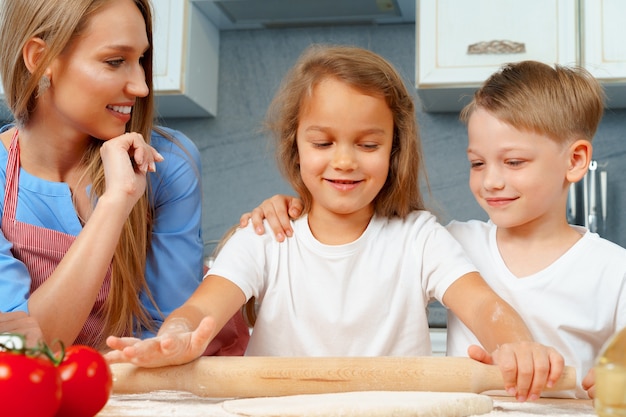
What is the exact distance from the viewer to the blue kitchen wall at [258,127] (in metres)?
2.64

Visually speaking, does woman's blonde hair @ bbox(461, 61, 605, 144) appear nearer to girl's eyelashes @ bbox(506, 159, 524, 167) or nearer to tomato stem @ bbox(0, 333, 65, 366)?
girl's eyelashes @ bbox(506, 159, 524, 167)

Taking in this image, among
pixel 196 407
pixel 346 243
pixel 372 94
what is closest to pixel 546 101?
pixel 372 94

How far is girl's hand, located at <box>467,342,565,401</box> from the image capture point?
83 centimetres

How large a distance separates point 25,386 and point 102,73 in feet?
2.92

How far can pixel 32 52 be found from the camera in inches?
52.5

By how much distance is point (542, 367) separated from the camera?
2.73ft

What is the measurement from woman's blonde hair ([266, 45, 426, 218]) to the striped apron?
1.33 ft

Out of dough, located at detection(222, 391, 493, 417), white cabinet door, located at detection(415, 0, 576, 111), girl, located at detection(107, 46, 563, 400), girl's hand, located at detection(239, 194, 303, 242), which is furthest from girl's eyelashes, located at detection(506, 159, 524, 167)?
white cabinet door, located at detection(415, 0, 576, 111)

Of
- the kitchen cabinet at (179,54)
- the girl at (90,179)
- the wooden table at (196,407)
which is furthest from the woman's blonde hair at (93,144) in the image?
the kitchen cabinet at (179,54)

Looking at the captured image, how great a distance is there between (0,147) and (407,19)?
1.62 metres

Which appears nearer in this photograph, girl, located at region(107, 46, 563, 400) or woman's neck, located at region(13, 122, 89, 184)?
girl, located at region(107, 46, 563, 400)

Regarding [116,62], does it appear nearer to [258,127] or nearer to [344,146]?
[344,146]

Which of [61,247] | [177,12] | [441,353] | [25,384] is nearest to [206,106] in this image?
[177,12]

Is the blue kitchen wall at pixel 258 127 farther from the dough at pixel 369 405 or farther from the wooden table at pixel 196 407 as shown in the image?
the dough at pixel 369 405
